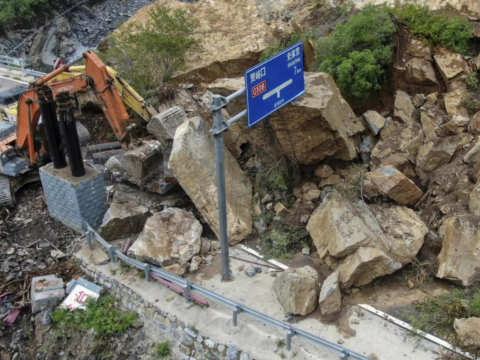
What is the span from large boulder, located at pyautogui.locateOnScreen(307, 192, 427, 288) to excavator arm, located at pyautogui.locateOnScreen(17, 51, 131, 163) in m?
5.54

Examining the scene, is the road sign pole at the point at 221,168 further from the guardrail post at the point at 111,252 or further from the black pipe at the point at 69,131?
the black pipe at the point at 69,131

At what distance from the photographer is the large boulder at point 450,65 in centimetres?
1018

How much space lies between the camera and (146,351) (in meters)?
8.07

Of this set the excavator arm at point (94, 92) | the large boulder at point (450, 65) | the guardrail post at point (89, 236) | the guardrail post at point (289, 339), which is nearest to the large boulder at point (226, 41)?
the excavator arm at point (94, 92)

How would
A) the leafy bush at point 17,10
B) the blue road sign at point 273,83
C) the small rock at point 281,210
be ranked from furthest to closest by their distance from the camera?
the leafy bush at point 17,10
the small rock at point 281,210
the blue road sign at point 273,83

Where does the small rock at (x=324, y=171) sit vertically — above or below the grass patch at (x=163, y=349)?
above

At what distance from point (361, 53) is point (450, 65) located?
76.5 inches

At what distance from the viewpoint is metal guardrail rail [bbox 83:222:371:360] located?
6707mm

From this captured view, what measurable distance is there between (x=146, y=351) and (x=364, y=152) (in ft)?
20.0

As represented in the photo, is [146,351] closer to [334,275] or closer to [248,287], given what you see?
[248,287]

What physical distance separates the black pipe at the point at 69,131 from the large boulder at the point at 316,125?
13.2 feet

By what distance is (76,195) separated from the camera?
9844mm

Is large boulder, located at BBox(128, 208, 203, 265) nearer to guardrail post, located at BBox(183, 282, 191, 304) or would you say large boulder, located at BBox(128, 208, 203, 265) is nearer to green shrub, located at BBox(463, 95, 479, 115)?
guardrail post, located at BBox(183, 282, 191, 304)

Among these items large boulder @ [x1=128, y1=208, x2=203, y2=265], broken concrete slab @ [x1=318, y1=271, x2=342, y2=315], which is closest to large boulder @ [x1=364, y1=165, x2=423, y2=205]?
broken concrete slab @ [x1=318, y1=271, x2=342, y2=315]
